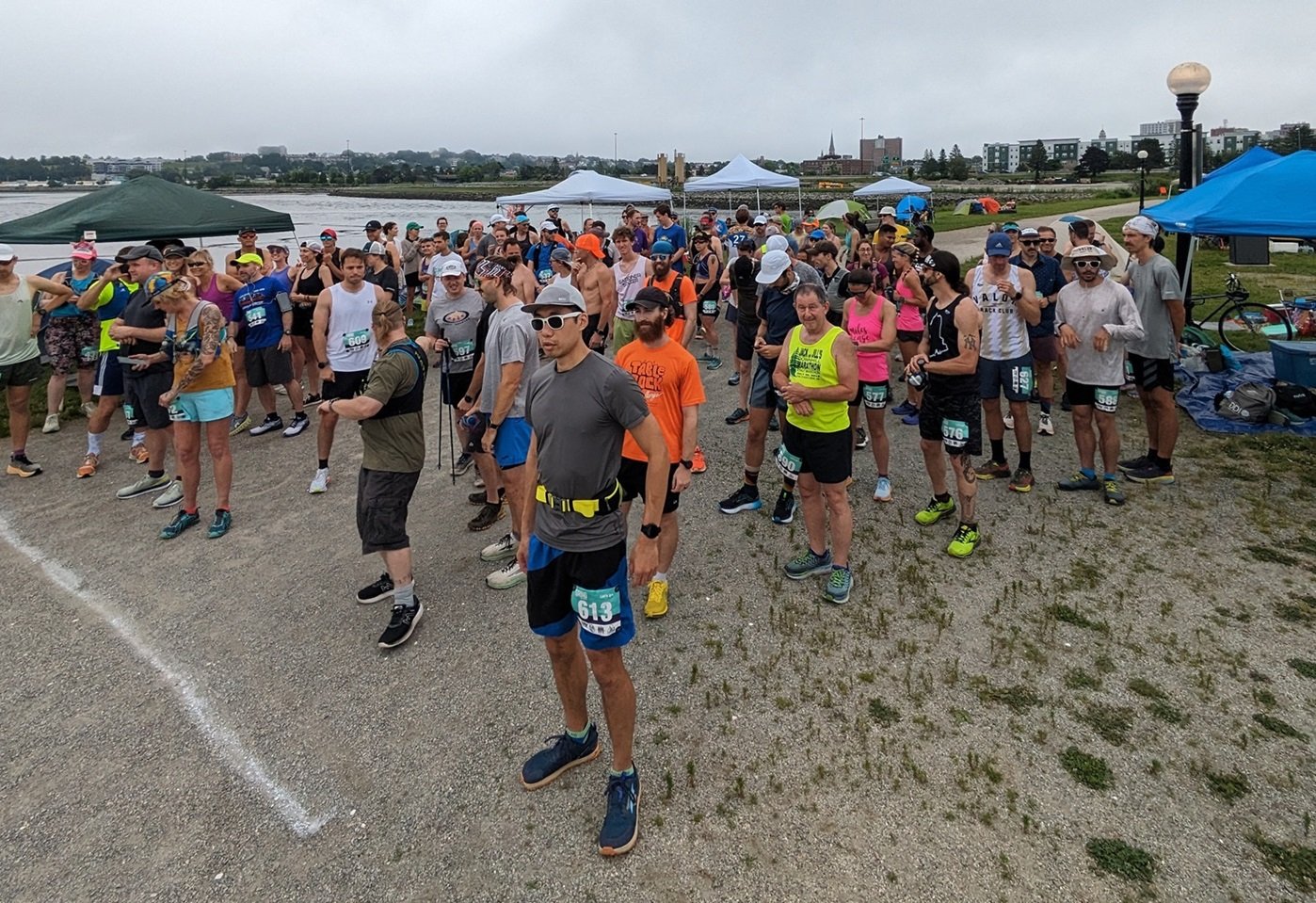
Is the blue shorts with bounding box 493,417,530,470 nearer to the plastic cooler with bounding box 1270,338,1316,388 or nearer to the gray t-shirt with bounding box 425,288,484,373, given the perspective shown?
the gray t-shirt with bounding box 425,288,484,373

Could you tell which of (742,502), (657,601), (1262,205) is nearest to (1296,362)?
(1262,205)

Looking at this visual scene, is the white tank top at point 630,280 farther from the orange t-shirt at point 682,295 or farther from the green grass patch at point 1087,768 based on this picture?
the green grass patch at point 1087,768

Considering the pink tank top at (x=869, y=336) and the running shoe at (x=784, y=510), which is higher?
the pink tank top at (x=869, y=336)

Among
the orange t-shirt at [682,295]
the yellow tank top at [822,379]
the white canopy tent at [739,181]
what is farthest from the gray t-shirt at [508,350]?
the white canopy tent at [739,181]

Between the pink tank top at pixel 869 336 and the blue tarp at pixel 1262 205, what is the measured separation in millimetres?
4029

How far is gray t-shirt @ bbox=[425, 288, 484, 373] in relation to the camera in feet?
17.2

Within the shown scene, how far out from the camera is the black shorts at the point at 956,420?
4.77 m

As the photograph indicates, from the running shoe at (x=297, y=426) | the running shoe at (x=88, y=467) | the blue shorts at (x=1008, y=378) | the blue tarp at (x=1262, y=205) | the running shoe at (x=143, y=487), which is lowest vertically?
the running shoe at (x=143, y=487)

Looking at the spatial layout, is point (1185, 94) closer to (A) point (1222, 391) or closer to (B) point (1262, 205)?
(B) point (1262, 205)

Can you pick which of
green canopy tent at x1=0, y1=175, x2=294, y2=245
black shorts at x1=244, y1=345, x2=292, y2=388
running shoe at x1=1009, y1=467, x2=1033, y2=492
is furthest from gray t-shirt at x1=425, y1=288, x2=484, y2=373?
green canopy tent at x1=0, y1=175, x2=294, y2=245

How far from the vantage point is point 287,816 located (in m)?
2.88

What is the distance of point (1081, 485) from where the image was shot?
5.76 m

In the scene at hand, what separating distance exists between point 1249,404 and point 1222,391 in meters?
0.85

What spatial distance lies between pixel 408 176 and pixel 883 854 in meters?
109
